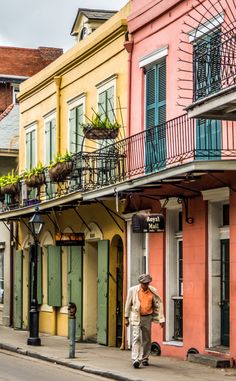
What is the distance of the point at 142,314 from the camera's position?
20391mm

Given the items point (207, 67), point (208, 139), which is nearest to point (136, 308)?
point (208, 139)

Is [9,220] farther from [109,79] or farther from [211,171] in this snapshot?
[211,171]

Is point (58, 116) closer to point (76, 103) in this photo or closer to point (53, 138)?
point (53, 138)

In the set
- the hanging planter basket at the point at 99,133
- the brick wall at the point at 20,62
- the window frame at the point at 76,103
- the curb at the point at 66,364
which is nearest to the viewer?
the curb at the point at 66,364

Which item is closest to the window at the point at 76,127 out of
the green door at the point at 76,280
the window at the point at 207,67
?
the green door at the point at 76,280

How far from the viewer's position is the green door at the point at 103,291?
25.8 metres

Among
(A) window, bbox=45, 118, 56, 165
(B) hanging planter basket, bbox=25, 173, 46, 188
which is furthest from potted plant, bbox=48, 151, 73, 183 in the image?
(A) window, bbox=45, 118, 56, 165

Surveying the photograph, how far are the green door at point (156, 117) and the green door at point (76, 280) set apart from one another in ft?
18.0

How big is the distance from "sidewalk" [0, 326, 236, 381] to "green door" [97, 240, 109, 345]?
328 millimetres

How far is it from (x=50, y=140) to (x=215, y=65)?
1365 cm

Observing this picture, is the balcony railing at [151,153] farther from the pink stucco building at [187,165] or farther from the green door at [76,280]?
the green door at [76,280]

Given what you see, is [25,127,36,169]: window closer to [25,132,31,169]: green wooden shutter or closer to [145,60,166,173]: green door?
[25,132,31,169]: green wooden shutter

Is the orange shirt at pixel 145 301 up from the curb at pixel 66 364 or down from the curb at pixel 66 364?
up

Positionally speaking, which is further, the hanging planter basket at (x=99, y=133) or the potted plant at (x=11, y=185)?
the potted plant at (x=11, y=185)
